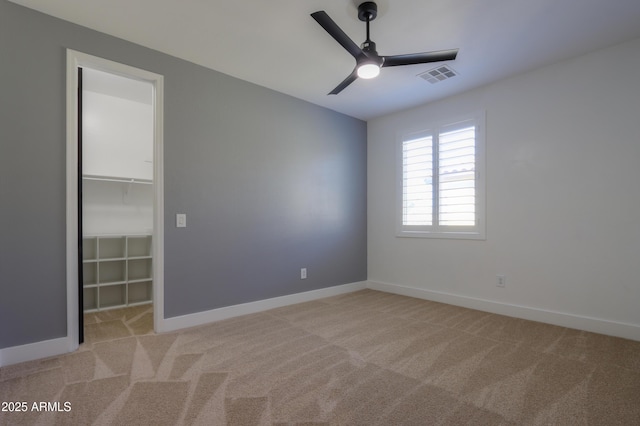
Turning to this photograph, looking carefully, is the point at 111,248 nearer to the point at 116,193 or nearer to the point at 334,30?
the point at 116,193

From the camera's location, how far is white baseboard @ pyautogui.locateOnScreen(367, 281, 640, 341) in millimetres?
2826

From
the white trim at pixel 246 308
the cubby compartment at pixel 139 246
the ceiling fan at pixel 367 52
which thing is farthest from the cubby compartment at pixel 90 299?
the ceiling fan at pixel 367 52

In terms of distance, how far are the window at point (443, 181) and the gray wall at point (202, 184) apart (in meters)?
0.80

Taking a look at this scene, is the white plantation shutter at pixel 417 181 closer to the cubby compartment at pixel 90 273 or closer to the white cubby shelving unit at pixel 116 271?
the white cubby shelving unit at pixel 116 271

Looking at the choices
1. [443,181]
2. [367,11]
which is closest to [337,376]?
[367,11]

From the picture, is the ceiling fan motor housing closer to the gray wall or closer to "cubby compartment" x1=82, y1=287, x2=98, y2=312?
the gray wall

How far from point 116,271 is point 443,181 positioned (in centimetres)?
438

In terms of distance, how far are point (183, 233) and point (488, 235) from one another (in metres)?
3.43

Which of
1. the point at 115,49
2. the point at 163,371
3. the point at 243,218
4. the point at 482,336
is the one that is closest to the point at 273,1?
the point at 115,49

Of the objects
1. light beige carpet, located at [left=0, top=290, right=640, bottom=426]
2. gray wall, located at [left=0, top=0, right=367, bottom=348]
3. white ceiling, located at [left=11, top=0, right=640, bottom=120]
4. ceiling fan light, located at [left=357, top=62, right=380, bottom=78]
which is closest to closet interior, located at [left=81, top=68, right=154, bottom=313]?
light beige carpet, located at [left=0, top=290, right=640, bottom=426]

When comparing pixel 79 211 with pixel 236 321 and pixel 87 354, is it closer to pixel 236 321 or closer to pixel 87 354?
pixel 87 354

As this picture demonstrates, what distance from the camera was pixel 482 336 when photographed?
2.91 m

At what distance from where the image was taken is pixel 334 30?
2.22 m

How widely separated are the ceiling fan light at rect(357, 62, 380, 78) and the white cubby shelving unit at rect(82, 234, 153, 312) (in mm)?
3309
